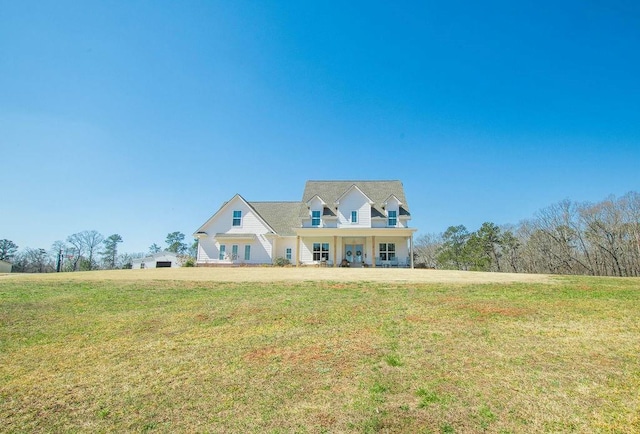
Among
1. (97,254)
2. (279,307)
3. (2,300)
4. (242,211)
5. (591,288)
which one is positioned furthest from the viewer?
(97,254)

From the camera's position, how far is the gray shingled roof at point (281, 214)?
3447cm

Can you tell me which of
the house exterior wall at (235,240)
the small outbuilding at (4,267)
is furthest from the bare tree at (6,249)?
the house exterior wall at (235,240)

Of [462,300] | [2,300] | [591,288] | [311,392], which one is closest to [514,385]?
[311,392]

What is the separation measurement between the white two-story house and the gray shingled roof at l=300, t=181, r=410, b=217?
→ 138 millimetres

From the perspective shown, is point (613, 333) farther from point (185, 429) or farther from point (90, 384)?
point (90, 384)

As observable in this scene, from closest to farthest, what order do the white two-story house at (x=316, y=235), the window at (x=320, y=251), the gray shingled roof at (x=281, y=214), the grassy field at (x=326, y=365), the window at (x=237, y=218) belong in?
the grassy field at (x=326, y=365)
the white two-story house at (x=316, y=235)
the window at (x=320, y=251)
the window at (x=237, y=218)
the gray shingled roof at (x=281, y=214)

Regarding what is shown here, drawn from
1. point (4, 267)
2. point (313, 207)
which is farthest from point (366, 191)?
point (4, 267)

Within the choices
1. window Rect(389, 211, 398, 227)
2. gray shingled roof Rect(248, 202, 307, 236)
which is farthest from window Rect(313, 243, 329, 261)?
window Rect(389, 211, 398, 227)

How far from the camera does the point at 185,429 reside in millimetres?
4152

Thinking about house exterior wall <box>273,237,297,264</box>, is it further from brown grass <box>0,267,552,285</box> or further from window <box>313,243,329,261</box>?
brown grass <box>0,267,552,285</box>

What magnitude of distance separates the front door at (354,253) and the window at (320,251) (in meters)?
1.81

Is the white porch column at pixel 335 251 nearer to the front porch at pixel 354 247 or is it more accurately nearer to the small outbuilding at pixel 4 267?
the front porch at pixel 354 247

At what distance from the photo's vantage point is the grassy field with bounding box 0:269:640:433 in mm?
4324

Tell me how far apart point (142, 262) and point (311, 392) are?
6479 centimetres
